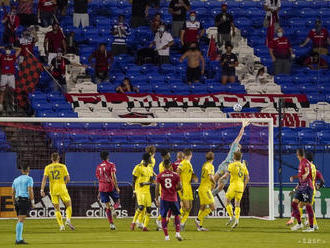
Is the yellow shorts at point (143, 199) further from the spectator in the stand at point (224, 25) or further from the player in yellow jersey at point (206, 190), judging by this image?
the spectator in the stand at point (224, 25)

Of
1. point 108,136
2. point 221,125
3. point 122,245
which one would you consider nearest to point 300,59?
point 221,125

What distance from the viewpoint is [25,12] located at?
111 feet

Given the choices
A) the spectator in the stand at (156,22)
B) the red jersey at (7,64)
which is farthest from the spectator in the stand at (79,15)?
the red jersey at (7,64)

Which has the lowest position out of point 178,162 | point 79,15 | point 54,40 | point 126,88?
point 178,162

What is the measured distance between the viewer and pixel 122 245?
18.1 metres

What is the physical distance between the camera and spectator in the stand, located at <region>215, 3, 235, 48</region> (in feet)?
109

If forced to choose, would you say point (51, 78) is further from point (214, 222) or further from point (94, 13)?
point (214, 222)

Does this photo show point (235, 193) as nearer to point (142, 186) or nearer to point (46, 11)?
point (142, 186)

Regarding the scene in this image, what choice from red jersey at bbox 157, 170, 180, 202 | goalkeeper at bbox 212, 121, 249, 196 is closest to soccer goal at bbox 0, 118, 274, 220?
goalkeeper at bbox 212, 121, 249, 196

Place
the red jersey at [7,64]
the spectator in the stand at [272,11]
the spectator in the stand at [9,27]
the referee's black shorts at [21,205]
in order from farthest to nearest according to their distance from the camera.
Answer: the spectator in the stand at [272,11], the spectator in the stand at [9,27], the red jersey at [7,64], the referee's black shorts at [21,205]

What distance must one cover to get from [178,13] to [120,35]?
2298 millimetres

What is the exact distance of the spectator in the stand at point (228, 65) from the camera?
32.2 m

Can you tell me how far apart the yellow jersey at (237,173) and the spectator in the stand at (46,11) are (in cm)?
1298

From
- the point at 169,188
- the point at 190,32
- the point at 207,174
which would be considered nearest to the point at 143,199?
the point at 207,174
